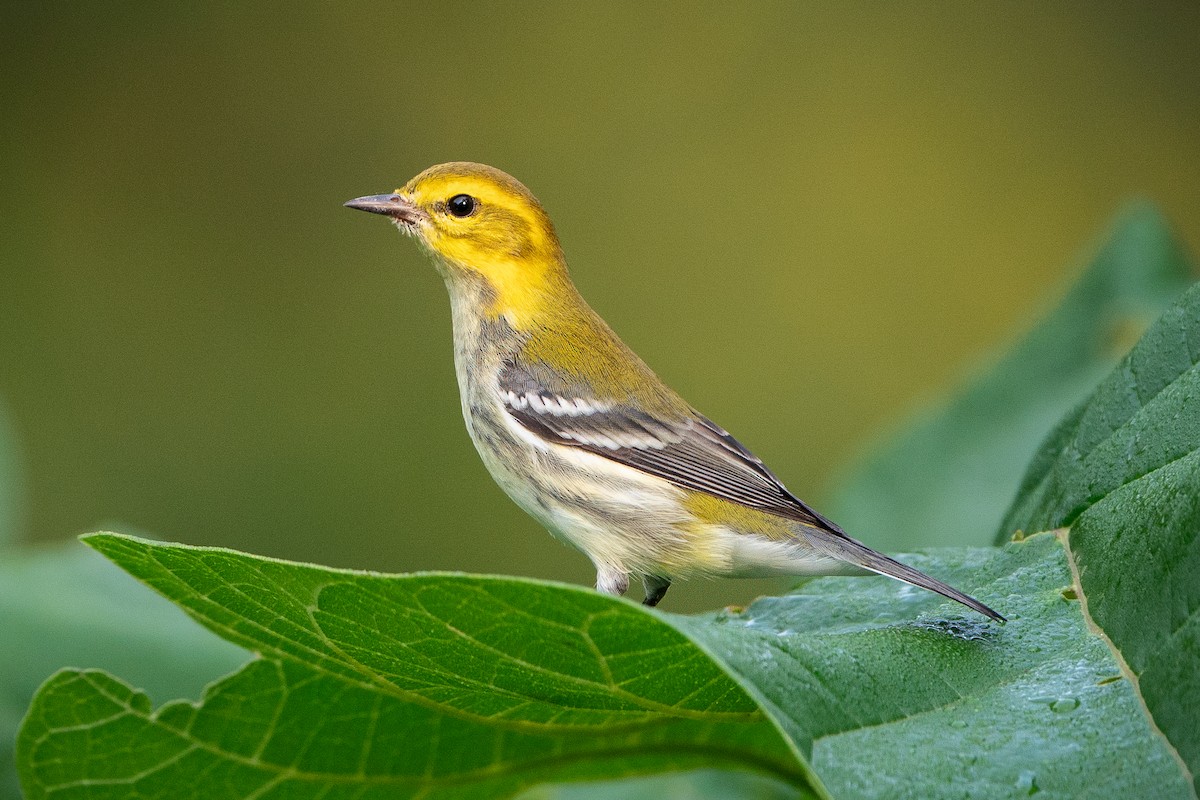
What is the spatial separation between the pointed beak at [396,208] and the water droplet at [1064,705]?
321cm

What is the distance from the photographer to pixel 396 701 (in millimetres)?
2461

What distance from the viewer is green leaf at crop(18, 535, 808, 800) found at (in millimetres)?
1913

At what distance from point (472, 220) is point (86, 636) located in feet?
6.77

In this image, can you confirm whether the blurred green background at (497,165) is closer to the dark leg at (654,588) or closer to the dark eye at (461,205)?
the dark eye at (461,205)

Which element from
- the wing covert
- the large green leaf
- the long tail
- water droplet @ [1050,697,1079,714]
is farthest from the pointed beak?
water droplet @ [1050,697,1079,714]

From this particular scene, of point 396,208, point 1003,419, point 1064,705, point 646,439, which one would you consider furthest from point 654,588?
point 1064,705

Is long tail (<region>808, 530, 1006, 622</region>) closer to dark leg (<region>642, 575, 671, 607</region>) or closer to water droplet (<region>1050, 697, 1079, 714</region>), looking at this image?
water droplet (<region>1050, 697, 1079, 714</region>)

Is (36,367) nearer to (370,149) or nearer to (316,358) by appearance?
(316,358)

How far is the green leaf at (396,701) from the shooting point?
1.91 metres

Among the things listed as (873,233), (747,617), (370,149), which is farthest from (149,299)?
(747,617)

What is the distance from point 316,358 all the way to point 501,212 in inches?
213

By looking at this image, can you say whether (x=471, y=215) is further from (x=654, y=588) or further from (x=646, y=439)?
(x=654, y=588)

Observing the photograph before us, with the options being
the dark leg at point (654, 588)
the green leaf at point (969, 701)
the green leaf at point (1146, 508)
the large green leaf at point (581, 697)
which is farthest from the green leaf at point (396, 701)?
the dark leg at point (654, 588)

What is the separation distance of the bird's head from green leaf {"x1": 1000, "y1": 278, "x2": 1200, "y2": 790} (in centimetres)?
237
